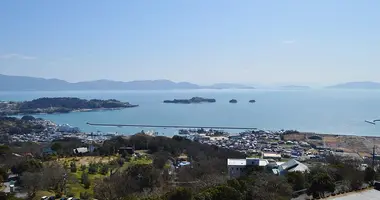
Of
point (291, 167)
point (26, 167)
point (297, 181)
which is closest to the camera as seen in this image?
point (297, 181)

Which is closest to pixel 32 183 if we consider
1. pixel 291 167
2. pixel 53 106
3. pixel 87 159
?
pixel 87 159

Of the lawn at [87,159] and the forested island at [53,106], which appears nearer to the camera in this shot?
the lawn at [87,159]

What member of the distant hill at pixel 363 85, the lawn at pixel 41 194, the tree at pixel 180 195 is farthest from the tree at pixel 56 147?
the distant hill at pixel 363 85

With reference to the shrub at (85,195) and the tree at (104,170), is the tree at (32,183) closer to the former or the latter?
the shrub at (85,195)

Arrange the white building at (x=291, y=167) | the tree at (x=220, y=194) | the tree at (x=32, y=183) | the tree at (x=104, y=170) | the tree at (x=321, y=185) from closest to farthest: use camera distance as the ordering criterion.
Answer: the tree at (x=220, y=194) < the tree at (x=321, y=185) < the tree at (x=32, y=183) < the white building at (x=291, y=167) < the tree at (x=104, y=170)

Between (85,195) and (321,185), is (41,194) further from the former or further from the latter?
(321,185)

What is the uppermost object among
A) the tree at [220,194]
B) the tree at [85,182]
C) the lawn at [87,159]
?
the tree at [220,194]

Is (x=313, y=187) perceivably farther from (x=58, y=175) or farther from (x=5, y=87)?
(x=5, y=87)
